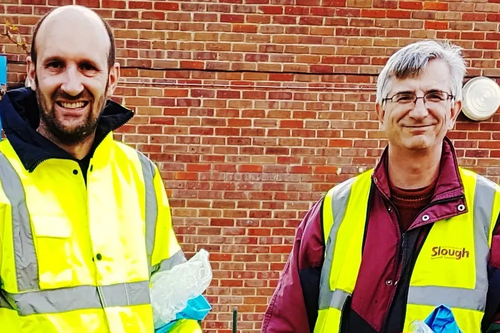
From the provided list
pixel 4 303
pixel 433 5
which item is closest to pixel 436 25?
pixel 433 5

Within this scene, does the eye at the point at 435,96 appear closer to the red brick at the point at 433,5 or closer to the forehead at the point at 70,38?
the forehead at the point at 70,38

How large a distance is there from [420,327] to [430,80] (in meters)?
0.86

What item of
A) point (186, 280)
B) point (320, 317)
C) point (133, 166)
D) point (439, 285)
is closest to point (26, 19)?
point (133, 166)

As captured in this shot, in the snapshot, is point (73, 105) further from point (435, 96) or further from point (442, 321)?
point (442, 321)

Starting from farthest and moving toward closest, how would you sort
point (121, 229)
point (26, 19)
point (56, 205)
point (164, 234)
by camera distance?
point (26, 19) → point (164, 234) → point (121, 229) → point (56, 205)

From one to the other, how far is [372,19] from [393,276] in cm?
280

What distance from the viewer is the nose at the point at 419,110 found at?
1941 millimetres

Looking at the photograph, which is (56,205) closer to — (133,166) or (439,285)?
(133,166)

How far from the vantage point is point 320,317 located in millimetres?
2072

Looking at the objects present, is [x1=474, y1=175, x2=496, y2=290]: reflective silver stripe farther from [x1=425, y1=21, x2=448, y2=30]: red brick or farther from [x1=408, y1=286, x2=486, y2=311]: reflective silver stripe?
[x1=425, y1=21, x2=448, y2=30]: red brick

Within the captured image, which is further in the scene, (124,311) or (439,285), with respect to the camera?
(439,285)

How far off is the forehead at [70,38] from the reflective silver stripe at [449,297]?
1.36 metres

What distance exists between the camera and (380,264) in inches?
77.1

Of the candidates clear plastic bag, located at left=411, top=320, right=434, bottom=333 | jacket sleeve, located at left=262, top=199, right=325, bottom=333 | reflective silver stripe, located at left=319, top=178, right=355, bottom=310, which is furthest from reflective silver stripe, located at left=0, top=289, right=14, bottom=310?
clear plastic bag, located at left=411, top=320, right=434, bottom=333
